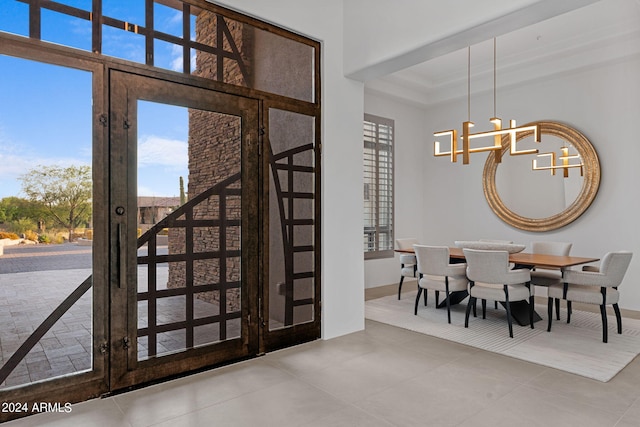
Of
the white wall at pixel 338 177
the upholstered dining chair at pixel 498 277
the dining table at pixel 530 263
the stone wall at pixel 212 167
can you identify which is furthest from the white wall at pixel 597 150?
the stone wall at pixel 212 167

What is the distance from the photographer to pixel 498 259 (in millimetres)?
3973

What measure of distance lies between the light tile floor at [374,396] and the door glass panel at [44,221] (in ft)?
1.25

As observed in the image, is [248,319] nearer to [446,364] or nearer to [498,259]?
[446,364]

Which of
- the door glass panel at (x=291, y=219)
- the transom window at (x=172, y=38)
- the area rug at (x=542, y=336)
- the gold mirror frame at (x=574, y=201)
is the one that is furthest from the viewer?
the gold mirror frame at (x=574, y=201)

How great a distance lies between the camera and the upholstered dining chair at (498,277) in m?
3.98

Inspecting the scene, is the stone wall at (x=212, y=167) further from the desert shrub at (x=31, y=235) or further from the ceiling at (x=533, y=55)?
the ceiling at (x=533, y=55)

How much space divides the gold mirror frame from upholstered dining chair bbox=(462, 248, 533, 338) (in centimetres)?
189

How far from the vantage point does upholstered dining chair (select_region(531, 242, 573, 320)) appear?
4.57 meters

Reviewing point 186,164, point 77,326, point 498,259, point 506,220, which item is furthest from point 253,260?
point 506,220

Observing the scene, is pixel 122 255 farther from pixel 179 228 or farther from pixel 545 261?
pixel 545 261

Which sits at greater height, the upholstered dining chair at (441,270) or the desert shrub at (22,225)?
the desert shrub at (22,225)

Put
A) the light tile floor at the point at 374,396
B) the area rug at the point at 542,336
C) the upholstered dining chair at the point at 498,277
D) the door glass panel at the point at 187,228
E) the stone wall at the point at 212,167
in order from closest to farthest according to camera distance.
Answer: the light tile floor at the point at 374,396 → the door glass panel at the point at 187,228 → the stone wall at the point at 212,167 → the area rug at the point at 542,336 → the upholstered dining chair at the point at 498,277

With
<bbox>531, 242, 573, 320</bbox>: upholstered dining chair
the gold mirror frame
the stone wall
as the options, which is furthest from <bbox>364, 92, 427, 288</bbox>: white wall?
the stone wall

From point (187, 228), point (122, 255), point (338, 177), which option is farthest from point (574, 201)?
point (122, 255)
